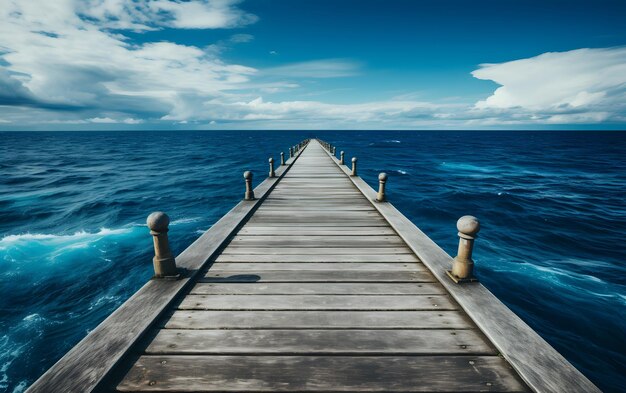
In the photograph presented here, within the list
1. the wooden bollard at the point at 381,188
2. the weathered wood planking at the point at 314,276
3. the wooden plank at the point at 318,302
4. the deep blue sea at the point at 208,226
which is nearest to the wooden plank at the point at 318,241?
the weathered wood planking at the point at 314,276

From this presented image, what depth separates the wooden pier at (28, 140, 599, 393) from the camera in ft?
7.09

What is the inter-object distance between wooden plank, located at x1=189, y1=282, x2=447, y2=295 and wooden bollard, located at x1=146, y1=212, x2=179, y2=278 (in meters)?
0.41

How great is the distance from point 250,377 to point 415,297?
2023 millimetres

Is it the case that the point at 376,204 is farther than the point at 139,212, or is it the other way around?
the point at 139,212

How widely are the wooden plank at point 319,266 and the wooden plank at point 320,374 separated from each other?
1530mm

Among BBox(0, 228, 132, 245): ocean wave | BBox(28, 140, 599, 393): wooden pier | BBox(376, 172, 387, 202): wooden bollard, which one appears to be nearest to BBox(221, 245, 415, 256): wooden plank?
BBox(28, 140, 599, 393): wooden pier

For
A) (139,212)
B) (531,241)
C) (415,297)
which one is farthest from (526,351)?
(139,212)

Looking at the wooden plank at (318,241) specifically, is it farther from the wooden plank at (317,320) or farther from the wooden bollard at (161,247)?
the wooden plank at (317,320)

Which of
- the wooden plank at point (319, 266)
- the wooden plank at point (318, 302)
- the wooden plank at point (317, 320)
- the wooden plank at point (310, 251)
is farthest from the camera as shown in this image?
the wooden plank at point (310, 251)

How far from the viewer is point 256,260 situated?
4.14 m

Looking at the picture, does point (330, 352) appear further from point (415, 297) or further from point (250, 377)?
point (415, 297)

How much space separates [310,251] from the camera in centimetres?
447

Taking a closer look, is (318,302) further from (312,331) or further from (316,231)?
(316,231)

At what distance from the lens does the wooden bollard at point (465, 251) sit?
124 inches
